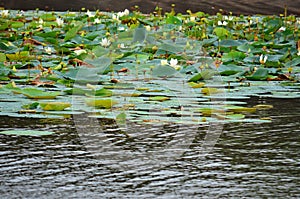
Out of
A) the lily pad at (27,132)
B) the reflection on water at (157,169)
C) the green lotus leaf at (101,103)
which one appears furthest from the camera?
A: the green lotus leaf at (101,103)

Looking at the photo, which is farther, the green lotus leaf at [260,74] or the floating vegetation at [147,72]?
the green lotus leaf at [260,74]

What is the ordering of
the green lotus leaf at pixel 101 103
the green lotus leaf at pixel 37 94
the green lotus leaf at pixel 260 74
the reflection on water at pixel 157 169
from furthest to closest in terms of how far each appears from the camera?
the green lotus leaf at pixel 260 74 < the green lotus leaf at pixel 37 94 < the green lotus leaf at pixel 101 103 < the reflection on water at pixel 157 169

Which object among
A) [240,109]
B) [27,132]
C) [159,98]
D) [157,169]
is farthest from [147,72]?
[157,169]

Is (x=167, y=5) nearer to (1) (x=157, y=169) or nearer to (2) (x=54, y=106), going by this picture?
(2) (x=54, y=106)

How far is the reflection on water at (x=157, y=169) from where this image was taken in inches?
77.0

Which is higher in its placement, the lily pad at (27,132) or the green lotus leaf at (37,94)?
the green lotus leaf at (37,94)

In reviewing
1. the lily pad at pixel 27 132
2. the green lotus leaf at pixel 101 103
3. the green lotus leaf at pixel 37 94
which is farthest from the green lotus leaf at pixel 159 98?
the lily pad at pixel 27 132

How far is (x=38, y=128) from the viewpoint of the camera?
2719 millimetres

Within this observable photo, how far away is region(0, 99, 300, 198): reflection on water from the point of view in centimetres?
196

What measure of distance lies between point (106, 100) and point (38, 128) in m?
0.47

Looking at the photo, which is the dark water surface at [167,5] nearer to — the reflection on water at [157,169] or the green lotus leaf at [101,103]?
the green lotus leaf at [101,103]

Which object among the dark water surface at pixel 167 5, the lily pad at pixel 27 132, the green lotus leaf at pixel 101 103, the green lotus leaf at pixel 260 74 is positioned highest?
the dark water surface at pixel 167 5

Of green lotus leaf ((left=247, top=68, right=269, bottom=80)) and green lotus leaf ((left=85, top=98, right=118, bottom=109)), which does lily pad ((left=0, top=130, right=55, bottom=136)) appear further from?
green lotus leaf ((left=247, top=68, right=269, bottom=80))

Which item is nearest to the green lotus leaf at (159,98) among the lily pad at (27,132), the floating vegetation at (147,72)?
the floating vegetation at (147,72)
